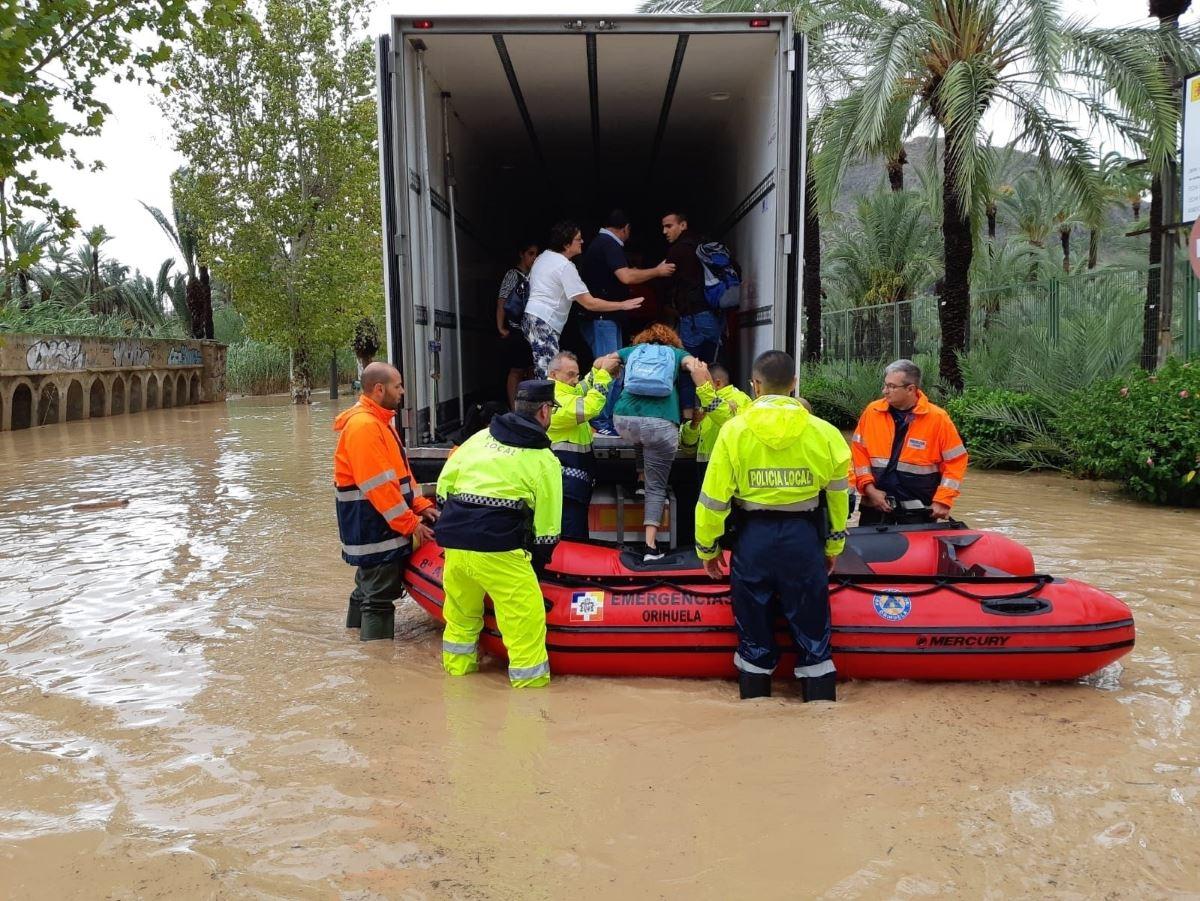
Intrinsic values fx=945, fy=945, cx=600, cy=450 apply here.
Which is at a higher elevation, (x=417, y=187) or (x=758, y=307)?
(x=417, y=187)

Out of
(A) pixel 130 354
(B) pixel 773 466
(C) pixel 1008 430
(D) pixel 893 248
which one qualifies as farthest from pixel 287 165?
(B) pixel 773 466

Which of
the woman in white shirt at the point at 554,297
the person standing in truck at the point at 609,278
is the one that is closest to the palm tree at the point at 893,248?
the person standing in truck at the point at 609,278

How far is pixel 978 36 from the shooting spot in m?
12.5

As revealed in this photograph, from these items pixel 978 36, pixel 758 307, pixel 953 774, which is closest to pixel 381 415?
pixel 758 307

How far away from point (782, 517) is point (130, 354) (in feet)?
84.1

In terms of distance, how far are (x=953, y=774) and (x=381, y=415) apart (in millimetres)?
3227

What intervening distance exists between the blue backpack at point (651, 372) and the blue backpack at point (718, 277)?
1336 millimetres

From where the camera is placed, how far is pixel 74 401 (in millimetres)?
23031

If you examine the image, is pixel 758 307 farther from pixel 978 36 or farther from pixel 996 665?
pixel 978 36

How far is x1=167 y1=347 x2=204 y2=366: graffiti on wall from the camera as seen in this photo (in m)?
28.7

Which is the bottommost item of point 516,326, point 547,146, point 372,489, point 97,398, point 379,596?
point 379,596

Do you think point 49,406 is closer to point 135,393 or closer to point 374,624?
point 135,393

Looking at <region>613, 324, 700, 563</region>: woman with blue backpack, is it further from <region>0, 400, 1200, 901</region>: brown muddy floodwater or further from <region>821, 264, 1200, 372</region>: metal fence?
<region>821, 264, 1200, 372</region>: metal fence

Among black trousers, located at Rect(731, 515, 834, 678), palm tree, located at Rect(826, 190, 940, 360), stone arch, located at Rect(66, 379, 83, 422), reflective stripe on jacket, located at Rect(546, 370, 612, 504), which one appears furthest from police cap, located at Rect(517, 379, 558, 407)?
stone arch, located at Rect(66, 379, 83, 422)
